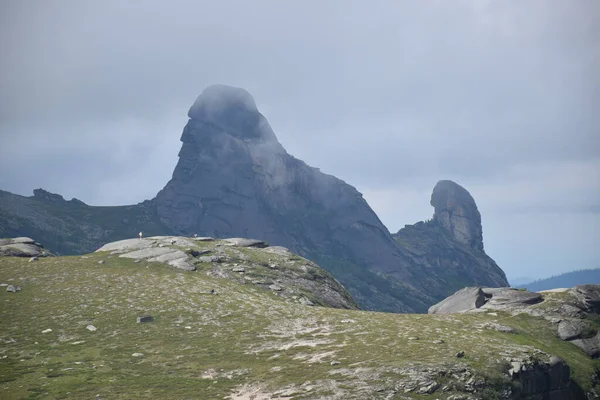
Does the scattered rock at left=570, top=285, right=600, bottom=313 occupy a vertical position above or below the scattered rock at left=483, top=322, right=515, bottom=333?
above

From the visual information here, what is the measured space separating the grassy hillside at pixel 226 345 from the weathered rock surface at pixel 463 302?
819 centimetres

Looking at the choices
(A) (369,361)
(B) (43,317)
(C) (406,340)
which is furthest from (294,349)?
(B) (43,317)

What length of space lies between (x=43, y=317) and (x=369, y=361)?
140 feet

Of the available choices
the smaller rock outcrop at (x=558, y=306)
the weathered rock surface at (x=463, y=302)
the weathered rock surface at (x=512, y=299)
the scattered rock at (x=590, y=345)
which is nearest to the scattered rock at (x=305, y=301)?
the weathered rock surface at (x=463, y=302)

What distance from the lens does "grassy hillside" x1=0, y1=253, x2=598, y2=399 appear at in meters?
43.8

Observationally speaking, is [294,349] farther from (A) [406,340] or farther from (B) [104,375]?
(B) [104,375]

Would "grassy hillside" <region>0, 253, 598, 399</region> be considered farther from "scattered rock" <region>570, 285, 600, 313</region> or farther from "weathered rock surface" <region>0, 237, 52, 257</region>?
"weathered rock surface" <region>0, 237, 52, 257</region>

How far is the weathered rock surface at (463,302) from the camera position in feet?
280

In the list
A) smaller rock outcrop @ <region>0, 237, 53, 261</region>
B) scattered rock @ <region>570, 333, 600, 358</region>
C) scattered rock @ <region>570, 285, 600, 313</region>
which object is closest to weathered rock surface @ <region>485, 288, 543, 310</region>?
scattered rock @ <region>570, 285, 600, 313</region>

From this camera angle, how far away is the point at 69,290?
7475cm

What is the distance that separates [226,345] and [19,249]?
237ft

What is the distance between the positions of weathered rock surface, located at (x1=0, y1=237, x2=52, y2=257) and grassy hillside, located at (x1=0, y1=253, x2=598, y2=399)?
2025 centimetres

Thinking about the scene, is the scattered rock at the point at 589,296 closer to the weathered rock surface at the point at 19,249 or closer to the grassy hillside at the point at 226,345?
the grassy hillside at the point at 226,345

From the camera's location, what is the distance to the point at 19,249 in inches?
4176
